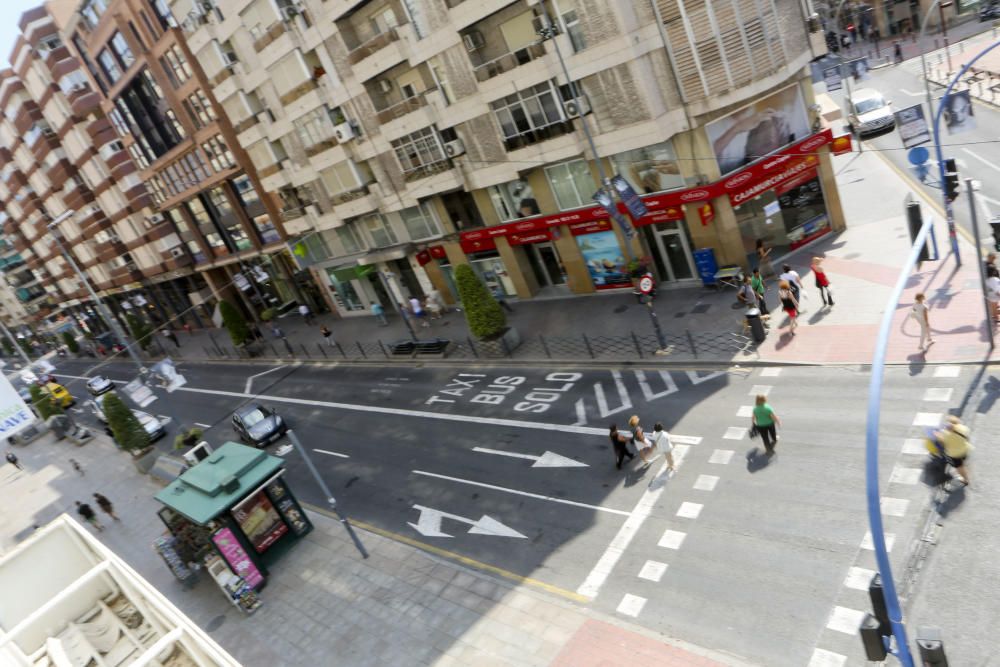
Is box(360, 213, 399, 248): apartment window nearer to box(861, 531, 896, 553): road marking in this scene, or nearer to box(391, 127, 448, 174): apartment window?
box(391, 127, 448, 174): apartment window

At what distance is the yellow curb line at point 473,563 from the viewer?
1408cm

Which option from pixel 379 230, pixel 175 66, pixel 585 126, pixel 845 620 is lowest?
pixel 845 620

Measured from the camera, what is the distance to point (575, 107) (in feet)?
85.9

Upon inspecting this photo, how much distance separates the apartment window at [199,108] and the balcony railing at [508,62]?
2499cm

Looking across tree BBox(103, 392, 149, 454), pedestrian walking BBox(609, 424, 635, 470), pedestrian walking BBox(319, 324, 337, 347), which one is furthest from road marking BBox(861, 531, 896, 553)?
pedestrian walking BBox(319, 324, 337, 347)

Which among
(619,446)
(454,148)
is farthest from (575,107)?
(619,446)

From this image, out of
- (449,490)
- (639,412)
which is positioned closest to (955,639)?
(639,412)

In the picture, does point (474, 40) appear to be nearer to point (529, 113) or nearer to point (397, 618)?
point (529, 113)

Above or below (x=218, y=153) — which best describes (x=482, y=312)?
below

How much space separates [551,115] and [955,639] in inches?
906

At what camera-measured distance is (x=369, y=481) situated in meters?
22.3

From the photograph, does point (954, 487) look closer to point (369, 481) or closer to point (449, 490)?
point (449, 490)

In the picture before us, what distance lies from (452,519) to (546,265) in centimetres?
1859

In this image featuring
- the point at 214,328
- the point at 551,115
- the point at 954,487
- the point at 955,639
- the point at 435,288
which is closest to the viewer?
the point at 955,639
